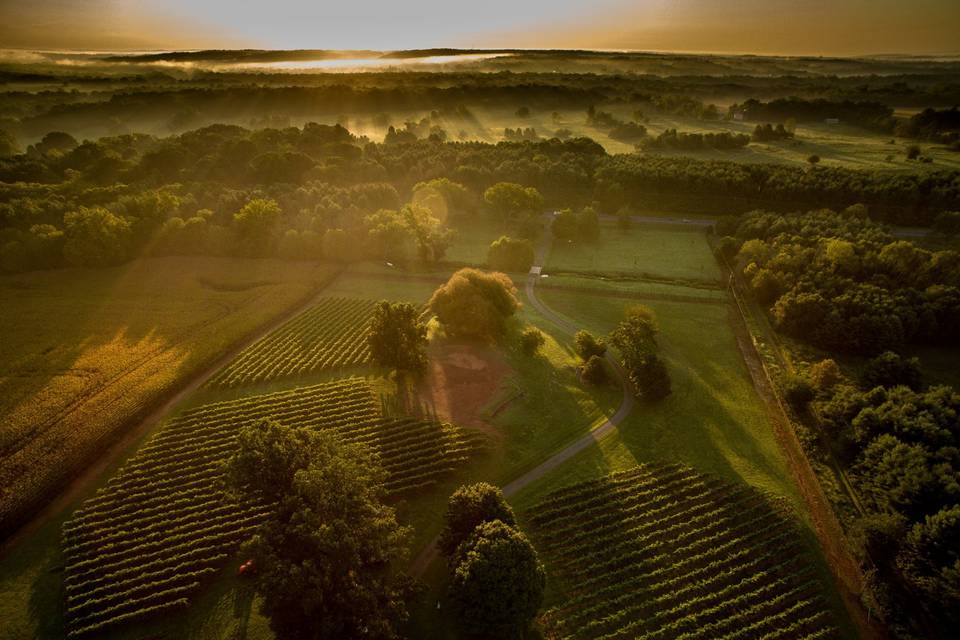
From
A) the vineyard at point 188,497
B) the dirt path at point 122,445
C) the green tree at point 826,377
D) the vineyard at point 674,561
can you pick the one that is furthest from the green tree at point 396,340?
the green tree at point 826,377

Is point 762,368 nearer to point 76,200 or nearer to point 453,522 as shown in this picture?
point 453,522

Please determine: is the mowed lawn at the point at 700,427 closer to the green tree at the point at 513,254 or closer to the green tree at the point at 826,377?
the green tree at the point at 826,377

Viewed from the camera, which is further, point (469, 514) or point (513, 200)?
point (513, 200)

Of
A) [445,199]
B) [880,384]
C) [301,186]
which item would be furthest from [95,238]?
[880,384]

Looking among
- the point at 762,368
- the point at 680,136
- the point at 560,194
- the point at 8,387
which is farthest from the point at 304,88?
the point at 762,368

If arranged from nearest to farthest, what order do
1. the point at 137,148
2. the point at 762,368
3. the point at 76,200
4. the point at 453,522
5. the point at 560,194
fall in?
the point at 453,522 < the point at 762,368 < the point at 76,200 < the point at 560,194 < the point at 137,148

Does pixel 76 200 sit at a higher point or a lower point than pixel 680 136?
lower

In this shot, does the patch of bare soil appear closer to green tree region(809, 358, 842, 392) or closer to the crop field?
the crop field

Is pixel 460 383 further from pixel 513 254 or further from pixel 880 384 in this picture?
pixel 880 384
